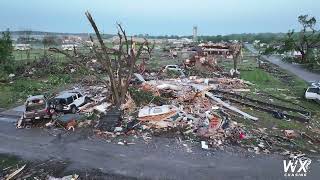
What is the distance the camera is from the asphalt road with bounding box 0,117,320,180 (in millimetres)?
13305

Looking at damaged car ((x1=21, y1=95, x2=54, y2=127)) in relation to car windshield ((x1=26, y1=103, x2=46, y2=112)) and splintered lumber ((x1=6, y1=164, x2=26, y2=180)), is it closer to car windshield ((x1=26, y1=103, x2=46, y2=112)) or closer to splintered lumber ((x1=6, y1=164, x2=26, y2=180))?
car windshield ((x1=26, y1=103, x2=46, y2=112))

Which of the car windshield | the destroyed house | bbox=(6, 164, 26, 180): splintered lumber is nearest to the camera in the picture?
bbox=(6, 164, 26, 180): splintered lumber

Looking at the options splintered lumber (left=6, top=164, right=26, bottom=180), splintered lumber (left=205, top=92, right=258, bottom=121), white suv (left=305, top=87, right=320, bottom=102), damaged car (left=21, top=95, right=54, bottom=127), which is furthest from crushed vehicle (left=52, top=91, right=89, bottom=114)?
white suv (left=305, top=87, right=320, bottom=102)

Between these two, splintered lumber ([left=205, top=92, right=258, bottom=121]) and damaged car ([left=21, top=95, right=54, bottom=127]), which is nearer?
damaged car ([left=21, top=95, right=54, bottom=127])

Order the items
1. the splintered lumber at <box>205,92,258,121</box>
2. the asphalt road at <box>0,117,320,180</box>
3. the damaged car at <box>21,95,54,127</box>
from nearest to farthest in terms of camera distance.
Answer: the asphalt road at <box>0,117,320,180</box>, the damaged car at <box>21,95,54,127</box>, the splintered lumber at <box>205,92,258,121</box>

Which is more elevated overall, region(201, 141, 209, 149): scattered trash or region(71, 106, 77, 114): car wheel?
region(71, 106, 77, 114): car wheel

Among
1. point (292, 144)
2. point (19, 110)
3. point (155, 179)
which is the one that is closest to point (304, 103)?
point (292, 144)

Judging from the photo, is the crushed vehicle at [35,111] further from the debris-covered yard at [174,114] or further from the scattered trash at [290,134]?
the scattered trash at [290,134]

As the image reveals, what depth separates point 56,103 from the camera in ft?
70.0

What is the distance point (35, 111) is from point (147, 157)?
8.08 m

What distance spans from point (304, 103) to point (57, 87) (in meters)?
20.6

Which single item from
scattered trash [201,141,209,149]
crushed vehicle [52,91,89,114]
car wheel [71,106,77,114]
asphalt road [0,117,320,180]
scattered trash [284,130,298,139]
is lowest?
asphalt road [0,117,320,180]

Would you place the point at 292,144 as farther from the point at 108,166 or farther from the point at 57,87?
the point at 57,87

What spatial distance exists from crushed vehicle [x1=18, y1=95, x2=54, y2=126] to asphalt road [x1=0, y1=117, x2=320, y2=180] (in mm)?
1487
